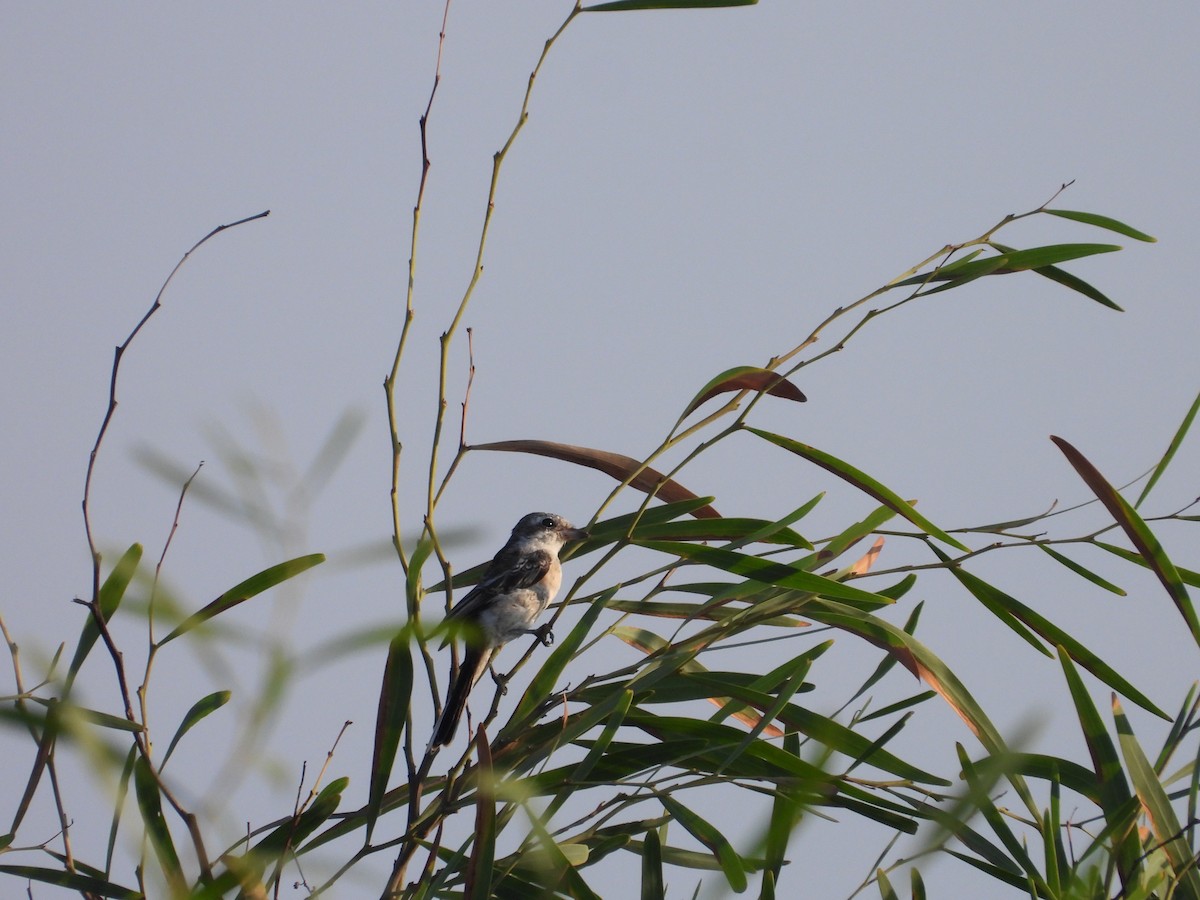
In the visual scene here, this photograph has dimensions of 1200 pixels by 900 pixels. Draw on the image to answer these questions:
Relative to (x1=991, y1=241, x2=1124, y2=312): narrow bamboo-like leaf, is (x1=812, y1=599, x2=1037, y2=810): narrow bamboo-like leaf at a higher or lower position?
lower

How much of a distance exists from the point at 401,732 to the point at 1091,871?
109 cm

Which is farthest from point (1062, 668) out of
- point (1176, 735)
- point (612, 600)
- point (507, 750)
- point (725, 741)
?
point (507, 750)

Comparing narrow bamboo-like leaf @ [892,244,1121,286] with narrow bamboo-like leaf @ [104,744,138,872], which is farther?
narrow bamboo-like leaf @ [892,244,1121,286]

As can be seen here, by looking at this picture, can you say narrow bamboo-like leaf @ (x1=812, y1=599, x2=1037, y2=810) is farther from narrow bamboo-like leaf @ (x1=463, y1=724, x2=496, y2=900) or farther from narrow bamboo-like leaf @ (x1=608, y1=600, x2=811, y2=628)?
narrow bamboo-like leaf @ (x1=463, y1=724, x2=496, y2=900)

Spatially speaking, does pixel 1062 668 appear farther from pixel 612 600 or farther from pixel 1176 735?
pixel 612 600

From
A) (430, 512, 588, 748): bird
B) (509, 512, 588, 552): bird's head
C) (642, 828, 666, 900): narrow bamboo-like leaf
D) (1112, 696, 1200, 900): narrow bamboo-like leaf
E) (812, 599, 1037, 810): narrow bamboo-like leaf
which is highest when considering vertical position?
(509, 512, 588, 552): bird's head

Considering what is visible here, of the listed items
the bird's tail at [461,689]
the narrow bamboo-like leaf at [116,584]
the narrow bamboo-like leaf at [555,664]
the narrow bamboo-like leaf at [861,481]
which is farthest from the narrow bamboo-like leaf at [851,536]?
the narrow bamboo-like leaf at [116,584]

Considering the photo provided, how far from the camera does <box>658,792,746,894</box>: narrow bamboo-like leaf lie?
6.48 feet

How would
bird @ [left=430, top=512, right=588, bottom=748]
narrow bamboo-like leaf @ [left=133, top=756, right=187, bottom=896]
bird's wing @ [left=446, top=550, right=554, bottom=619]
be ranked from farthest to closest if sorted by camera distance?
bird's wing @ [left=446, top=550, right=554, bottom=619]
bird @ [left=430, top=512, right=588, bottom=748]
narrow bamboo-like leaf @ [left=133, top=756, right=187, bottom=896]

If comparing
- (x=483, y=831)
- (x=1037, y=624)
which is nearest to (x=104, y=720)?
(x=483, y=831)

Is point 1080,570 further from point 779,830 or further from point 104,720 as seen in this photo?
point 104,720

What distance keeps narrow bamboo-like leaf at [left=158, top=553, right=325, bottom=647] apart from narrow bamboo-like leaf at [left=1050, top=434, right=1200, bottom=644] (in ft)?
4.14

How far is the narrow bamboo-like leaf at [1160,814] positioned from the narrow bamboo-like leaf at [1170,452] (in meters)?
0.43

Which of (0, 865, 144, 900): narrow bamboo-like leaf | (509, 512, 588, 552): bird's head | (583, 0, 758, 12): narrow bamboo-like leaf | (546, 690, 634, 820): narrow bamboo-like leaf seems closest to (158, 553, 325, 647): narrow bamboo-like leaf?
(0, 865, 144, 900): narrow bamboo-like leaf
